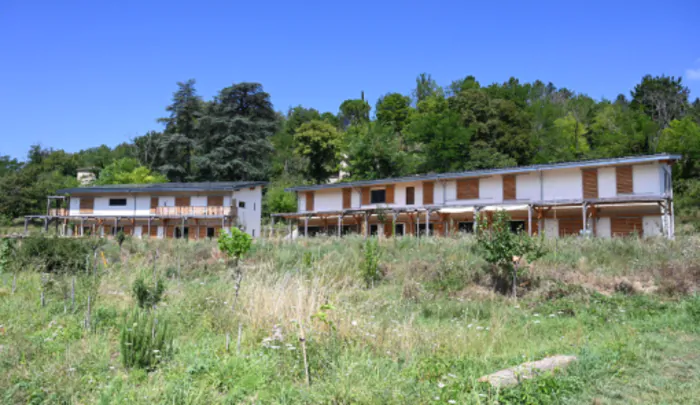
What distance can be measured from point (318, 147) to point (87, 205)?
25.4m

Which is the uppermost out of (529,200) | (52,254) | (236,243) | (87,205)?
(87,205)

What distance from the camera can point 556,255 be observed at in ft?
56.9

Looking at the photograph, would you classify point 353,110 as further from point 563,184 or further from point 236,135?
point 563,184

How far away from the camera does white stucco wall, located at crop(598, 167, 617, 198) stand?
91.4 feet

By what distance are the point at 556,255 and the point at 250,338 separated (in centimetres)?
1353

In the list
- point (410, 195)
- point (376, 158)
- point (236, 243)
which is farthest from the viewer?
point (376, 158)

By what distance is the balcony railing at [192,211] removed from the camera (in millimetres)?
41281

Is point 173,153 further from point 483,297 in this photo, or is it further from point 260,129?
point 483,297

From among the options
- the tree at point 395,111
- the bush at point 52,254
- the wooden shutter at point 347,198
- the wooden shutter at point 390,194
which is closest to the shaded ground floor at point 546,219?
the wooden shutter at point 347,198

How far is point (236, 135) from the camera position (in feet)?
177

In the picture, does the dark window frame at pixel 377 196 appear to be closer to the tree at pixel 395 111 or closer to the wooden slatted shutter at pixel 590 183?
the wooden slatted shutter at pixel 590 183

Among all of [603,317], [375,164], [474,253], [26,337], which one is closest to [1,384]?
[26,337]

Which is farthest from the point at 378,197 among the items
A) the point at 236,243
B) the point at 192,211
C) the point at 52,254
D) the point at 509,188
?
the point at 236,243

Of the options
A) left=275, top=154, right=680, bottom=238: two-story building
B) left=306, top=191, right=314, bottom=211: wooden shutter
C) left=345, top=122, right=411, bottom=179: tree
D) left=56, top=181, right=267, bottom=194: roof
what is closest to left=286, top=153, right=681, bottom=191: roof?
left=275, top=154, right=680, bottom=238: two-story building
